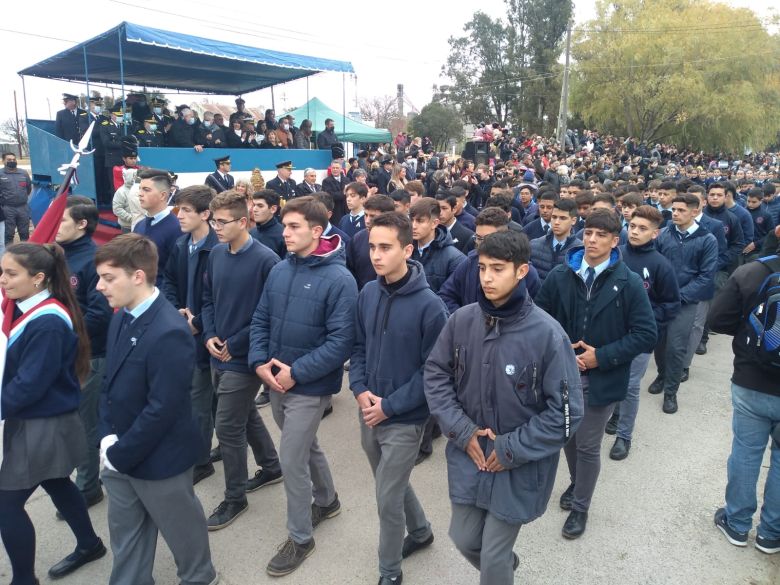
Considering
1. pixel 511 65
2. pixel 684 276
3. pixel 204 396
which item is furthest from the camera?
pixel 511 65

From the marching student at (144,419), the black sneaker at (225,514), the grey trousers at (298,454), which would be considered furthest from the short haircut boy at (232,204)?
the black sneaker at (225,514)

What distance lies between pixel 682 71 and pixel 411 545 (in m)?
Answer: 35.4

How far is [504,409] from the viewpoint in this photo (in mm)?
2387

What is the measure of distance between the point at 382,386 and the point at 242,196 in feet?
5.21

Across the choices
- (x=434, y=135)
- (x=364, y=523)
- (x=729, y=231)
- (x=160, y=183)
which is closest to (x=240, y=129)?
(x=160, y=183)

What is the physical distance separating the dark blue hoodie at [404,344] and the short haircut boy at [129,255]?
114 centimetres

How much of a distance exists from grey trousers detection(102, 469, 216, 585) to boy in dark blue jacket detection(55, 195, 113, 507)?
1112mm

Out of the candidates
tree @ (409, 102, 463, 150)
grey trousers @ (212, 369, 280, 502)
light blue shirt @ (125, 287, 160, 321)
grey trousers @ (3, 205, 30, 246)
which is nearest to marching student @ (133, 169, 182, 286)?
grey trousers @ (212, 369, 280, 502)

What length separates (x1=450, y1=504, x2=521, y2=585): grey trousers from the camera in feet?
7.82

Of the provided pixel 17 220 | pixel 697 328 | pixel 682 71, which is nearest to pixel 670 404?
pixel 697 328

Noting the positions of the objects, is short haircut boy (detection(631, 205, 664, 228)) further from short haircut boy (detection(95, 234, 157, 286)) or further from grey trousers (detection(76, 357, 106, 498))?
grey trousers (detection(76, 357, 106, 498))

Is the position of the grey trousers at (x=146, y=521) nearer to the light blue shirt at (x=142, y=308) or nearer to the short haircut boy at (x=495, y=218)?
the light blue shirt at (x=142, y=308)

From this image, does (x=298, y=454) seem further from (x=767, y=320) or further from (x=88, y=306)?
(x=767, y=320)

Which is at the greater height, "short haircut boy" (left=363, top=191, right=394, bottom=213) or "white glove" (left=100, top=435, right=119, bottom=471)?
"short haircut boy" (left=363, top=191, right=394, bottom=213)
